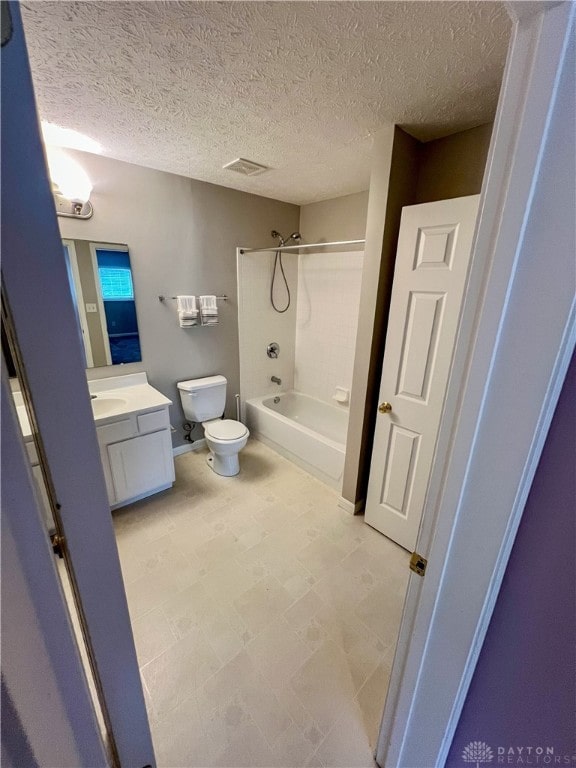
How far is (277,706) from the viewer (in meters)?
1.20

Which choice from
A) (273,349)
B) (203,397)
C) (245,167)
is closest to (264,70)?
(245,167)

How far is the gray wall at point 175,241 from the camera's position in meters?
2.15

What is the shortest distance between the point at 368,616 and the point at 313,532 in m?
0.58

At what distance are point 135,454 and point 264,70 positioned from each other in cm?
214

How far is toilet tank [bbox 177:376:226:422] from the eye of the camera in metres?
2.67

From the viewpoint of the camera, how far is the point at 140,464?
2146mm

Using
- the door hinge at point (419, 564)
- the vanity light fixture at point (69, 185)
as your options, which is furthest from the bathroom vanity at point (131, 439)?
the door hinge at point (419, 564)

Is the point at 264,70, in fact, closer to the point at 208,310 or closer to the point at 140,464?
the point at 208,310

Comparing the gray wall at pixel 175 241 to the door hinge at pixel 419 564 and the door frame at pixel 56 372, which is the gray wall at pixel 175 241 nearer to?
the door frame at pixel 56 372

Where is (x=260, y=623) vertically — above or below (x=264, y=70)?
below

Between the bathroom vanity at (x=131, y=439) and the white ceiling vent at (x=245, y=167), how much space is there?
5.45ft

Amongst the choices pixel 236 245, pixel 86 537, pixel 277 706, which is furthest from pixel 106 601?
pixel 236 245

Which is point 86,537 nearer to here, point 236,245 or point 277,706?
point 277,706

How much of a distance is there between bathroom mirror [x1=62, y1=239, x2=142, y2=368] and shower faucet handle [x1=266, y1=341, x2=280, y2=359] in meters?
1.30
